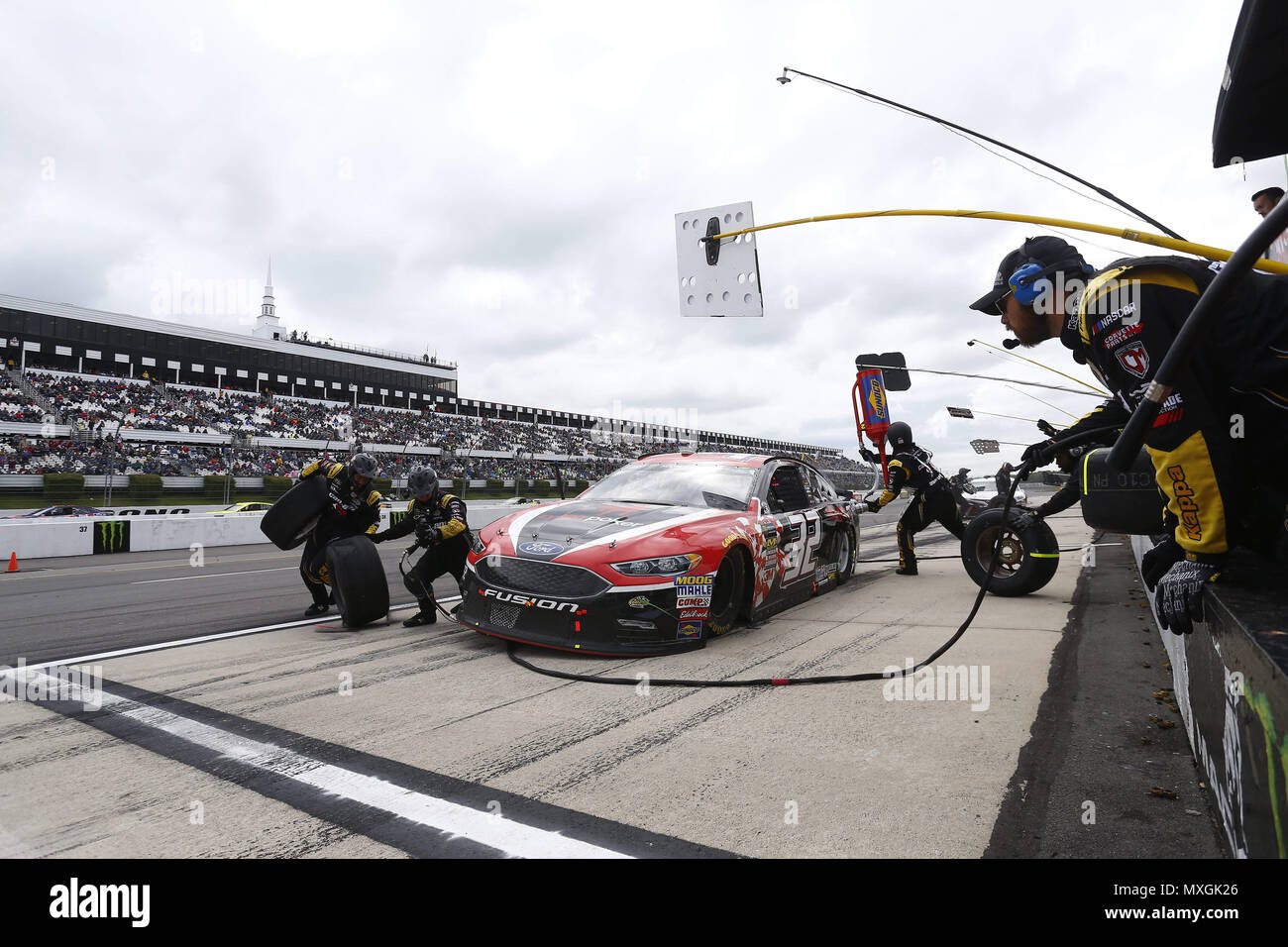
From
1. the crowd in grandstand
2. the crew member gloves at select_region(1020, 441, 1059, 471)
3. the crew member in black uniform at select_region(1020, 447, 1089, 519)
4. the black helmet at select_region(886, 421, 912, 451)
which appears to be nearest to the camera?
the crew member gloves at select_region(1020, 441, 1059, 471)

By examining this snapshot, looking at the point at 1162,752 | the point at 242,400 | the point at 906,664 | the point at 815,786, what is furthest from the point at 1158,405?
the point at 242,400

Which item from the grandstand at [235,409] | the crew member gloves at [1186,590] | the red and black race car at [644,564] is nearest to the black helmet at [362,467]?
the red and black race car at [644,564]

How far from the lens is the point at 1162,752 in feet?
9.45

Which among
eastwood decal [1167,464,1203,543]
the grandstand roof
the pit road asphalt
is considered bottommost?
the pit road asphalt

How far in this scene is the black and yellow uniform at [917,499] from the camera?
345 inches

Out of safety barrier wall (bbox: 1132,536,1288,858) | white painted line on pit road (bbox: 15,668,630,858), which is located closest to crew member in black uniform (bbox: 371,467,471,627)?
white painted line on pit road (bbox: 15,668,630,858)

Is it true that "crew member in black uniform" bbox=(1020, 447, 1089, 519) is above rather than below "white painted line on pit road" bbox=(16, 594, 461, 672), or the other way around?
above

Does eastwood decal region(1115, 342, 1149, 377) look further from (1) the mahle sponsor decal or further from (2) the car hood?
(2) the car hood

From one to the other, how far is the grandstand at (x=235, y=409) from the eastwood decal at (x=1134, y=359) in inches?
1087

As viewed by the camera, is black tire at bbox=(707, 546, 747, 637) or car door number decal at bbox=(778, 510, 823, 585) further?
car door number decal at bbox=(778, 510, 823, 585)

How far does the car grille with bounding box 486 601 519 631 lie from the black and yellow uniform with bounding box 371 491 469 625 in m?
1.17

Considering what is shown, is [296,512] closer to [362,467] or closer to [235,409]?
[362,467]

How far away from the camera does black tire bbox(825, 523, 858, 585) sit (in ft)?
24.7
